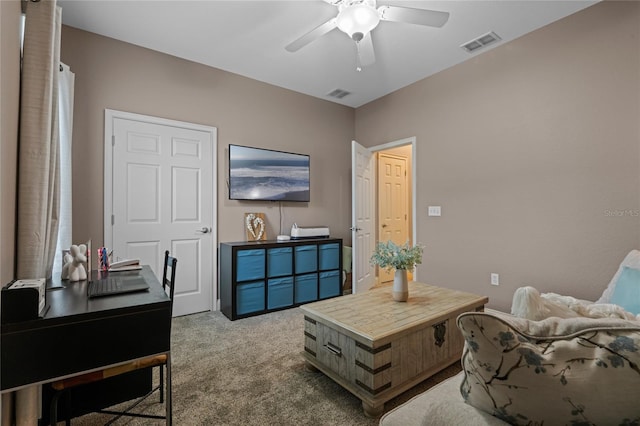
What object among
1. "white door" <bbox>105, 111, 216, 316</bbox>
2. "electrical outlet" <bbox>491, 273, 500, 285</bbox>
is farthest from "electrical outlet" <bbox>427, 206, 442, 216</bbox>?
"white door" <bbox>105, 111, 216, 316</bbox>

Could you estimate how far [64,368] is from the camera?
1104 millimetres

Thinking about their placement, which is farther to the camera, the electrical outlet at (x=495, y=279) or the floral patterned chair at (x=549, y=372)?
the electrical outlet at (x=495, y=279)

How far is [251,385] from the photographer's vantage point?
1.95 m

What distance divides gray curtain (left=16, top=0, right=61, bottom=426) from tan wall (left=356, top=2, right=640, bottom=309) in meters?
3.63

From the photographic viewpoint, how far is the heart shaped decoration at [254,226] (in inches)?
147

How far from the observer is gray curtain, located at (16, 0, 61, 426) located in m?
1.39

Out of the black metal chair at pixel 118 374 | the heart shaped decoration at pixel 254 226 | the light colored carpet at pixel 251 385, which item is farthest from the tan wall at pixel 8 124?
the heart shaped decoration at pixel 254 226

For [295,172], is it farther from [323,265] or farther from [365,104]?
[365,104]

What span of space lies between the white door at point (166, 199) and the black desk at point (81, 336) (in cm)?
181

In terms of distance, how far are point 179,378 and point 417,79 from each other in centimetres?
409

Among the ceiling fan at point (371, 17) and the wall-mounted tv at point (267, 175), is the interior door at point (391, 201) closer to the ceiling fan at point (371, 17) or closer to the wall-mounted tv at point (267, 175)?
the wall-mounted tv at point (267, 175)

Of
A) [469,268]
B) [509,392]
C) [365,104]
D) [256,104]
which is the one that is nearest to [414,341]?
[509,392]

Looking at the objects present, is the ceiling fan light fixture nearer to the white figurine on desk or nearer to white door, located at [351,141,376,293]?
white door, located at [351,141,376,293]

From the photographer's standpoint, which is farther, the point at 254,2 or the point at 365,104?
the point at 365,104
